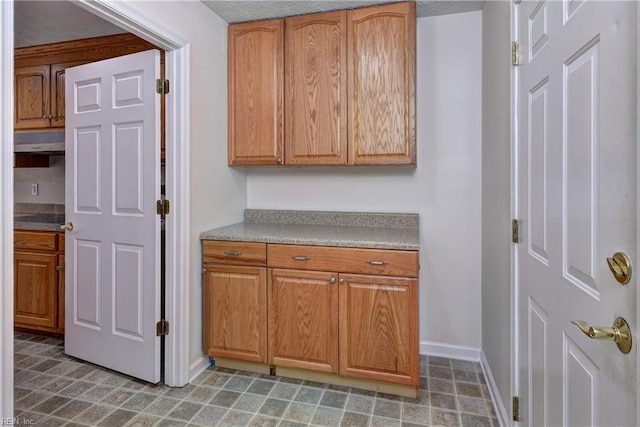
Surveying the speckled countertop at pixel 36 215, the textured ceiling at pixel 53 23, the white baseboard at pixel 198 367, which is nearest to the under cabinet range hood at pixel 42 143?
the speckled countertop at pixel 36 215

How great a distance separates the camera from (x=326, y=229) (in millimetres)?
2408

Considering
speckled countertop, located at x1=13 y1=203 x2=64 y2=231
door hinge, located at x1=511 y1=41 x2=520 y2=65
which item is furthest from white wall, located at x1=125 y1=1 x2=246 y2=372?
door hinge, located at x1=511 y1=41 x2=520 y2=65

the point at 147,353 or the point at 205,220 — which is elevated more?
the point at 205,220

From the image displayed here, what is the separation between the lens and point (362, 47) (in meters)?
2.21

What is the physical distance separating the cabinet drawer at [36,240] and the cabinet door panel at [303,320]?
1865 mm

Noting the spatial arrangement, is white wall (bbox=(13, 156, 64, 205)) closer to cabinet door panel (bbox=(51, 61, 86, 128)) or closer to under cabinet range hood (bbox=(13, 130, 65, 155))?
under cabinet range hood (bbox=(13, 130, 65, 155))

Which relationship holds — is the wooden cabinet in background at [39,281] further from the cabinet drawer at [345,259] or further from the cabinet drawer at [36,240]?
the cabinet drawer at [345,259]

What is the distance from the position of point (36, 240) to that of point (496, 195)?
3301 mm

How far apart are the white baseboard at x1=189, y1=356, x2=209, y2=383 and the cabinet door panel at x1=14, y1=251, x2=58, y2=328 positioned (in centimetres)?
136

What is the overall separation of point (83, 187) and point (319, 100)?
5.50 feet

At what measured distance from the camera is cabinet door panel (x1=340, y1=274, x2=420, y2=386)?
187 centimetres

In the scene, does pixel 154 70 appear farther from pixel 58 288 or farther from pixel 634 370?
pixel 634 370

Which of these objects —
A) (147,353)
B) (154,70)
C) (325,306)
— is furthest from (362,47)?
(147,353)

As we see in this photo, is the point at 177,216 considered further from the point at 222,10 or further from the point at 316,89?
the point at 222,10
